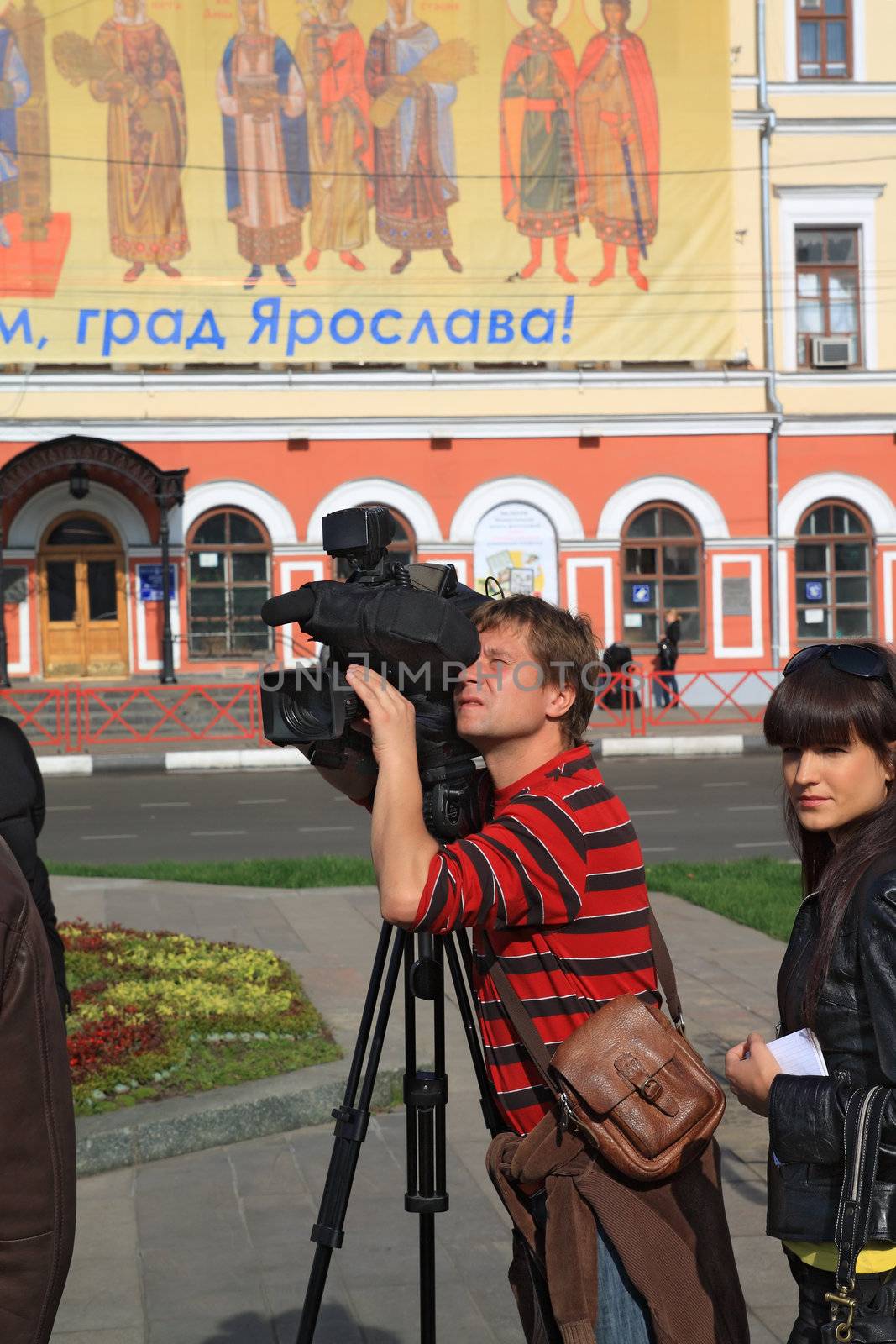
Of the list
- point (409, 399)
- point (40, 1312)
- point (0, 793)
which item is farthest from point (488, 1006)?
point (409, 399)

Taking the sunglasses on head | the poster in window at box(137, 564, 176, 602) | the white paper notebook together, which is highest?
the poster in window at box(137, 564, 176, 602)

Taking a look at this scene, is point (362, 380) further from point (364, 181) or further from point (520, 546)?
point (520, 546)

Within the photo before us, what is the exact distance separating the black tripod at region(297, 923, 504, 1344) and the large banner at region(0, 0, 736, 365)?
21820 mm

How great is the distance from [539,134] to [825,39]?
18.1 feet

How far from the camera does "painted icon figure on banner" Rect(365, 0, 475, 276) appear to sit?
2412 centimetres

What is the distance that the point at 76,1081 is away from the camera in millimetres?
5461

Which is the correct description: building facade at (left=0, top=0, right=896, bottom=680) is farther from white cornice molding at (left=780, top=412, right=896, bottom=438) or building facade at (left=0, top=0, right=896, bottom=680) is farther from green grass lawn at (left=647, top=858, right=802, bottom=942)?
green grass lawn at (left=647, top=858, right=802, bottom=942)

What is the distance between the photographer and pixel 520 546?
81.5 feet

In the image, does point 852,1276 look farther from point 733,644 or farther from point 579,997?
point 733,644

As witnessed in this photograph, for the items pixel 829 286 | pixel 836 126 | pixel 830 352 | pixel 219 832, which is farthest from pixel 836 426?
pixel 219 832

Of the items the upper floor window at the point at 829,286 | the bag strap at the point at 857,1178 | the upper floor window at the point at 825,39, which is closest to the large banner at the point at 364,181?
the upper floor window at the point at 829,286

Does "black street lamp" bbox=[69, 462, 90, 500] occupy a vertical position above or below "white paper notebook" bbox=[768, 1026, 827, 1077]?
above

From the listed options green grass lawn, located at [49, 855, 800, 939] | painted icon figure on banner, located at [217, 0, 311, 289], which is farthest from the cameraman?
painted icon figure on banner, located at [217, 0, 311, 289]

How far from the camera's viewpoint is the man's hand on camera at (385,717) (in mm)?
2572
